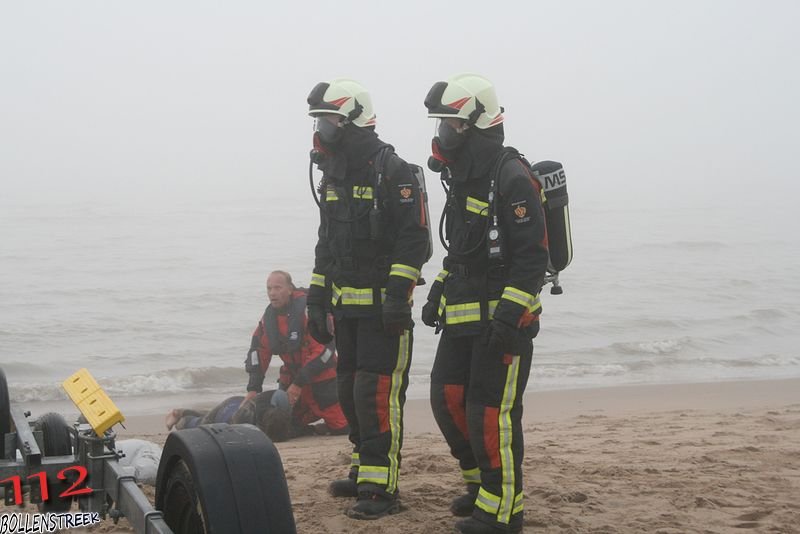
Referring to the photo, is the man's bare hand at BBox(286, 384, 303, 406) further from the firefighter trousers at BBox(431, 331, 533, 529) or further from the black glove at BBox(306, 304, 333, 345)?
the firefighter trousers at BBox(431, 331, 533, 529)

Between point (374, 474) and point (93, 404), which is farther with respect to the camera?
point (374, 474)

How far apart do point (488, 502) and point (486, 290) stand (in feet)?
3.22

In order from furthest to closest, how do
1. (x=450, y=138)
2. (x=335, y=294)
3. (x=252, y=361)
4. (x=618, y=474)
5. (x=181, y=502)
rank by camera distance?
(x=252, y=361) → (x=618, y=474) → (x=335, y=294) → (x=450, y=138) → (x=181, y=502)

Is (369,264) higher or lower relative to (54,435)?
higher

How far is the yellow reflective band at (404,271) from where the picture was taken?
5586 mm

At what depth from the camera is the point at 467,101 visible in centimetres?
525

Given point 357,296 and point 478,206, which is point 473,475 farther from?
point 478,206

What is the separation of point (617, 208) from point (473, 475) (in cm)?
5085

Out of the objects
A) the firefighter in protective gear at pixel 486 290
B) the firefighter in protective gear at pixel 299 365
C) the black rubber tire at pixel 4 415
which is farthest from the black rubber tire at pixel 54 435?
the firefighter in protective gear at pixel 299 365

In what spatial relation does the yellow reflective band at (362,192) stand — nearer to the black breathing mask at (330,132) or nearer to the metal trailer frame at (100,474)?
the black breathing mask at (330,132)

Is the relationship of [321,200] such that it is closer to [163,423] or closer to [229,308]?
[163,423]

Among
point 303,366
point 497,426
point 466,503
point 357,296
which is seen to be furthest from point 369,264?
point 303,366

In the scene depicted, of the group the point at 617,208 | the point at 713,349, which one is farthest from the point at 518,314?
the point at 617,208

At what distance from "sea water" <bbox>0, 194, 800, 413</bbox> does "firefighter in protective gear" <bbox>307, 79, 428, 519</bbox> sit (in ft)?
20.7
